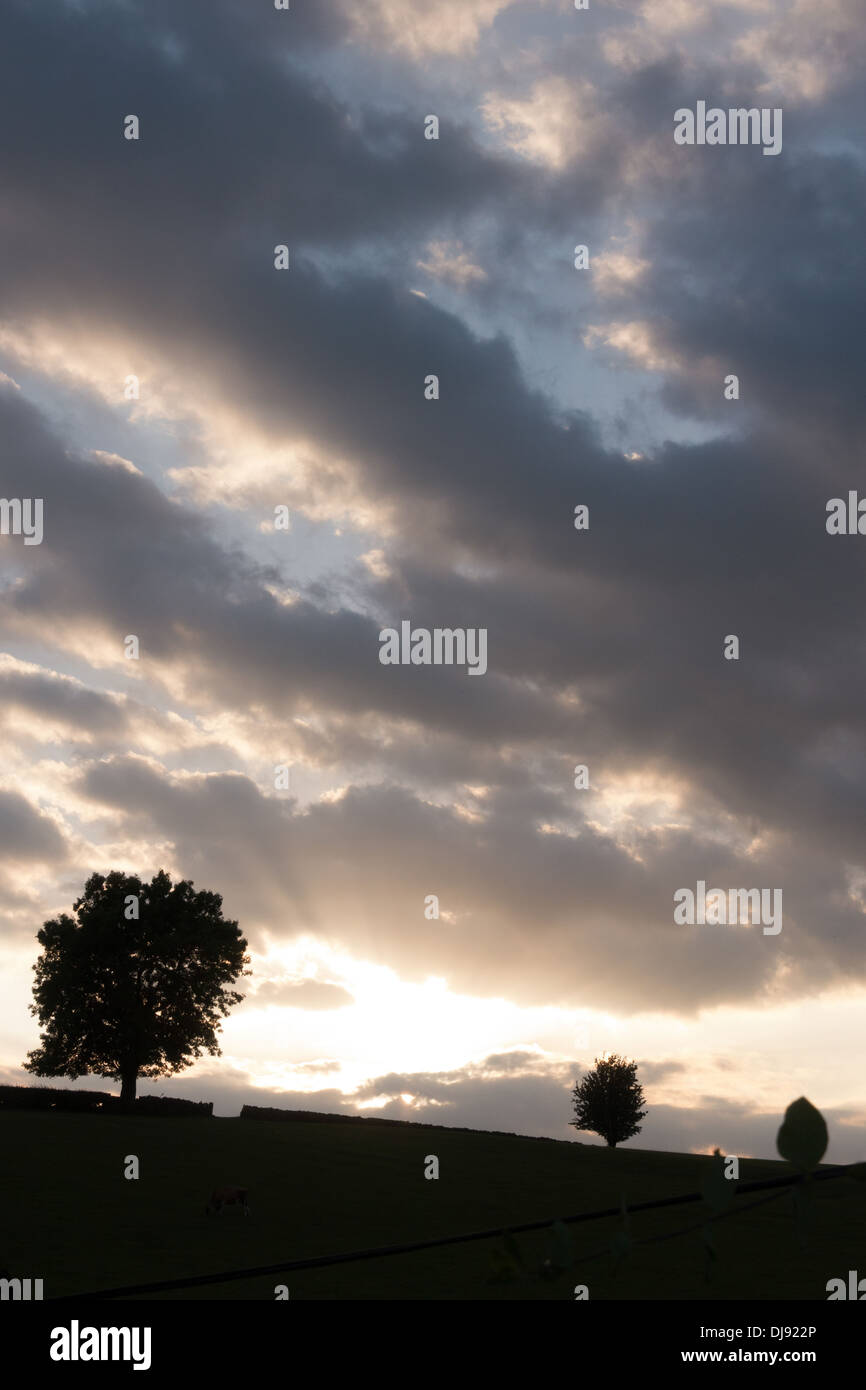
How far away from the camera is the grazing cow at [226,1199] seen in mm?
36188

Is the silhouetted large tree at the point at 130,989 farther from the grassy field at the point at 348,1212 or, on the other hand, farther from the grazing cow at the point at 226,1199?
the grazing cow at the point at 226,1199

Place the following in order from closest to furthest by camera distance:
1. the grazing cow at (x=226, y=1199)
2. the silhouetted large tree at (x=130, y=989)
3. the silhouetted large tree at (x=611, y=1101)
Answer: the grazing cow at (x=226, y=1199), the silhouetted large tree at (x=130, y=989), the silhouetted large tree at (x=611, y=1101)

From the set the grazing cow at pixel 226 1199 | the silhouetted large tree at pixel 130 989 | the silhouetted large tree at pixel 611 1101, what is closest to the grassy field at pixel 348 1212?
the grazing cow at pixel 226 1199

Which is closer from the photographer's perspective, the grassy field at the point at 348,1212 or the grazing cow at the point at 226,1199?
the grassy field at the point at 348,1212

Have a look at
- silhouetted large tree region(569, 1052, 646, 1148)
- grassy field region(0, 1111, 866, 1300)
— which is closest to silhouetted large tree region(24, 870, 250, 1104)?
grassy field region(0, 1111, 866, 1300)

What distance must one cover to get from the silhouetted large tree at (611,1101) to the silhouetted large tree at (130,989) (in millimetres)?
33293

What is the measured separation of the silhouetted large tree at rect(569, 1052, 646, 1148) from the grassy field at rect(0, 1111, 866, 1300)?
28.9 metres

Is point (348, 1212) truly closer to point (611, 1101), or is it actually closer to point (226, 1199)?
point (226, 1199)

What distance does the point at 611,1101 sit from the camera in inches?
3526

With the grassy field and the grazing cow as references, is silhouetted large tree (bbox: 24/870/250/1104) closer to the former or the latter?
the grassy field

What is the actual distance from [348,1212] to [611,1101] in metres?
57.1

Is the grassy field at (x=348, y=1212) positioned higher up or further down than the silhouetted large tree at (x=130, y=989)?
further down

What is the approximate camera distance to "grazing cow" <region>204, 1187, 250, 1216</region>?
36188 mm
